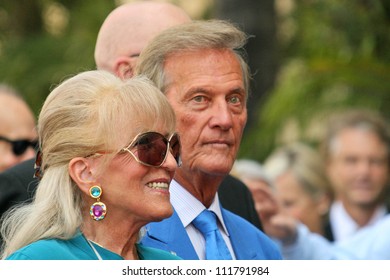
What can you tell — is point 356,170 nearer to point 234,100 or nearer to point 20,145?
point 20,145

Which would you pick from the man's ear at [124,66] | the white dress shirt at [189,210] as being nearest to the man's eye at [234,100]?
the white dress shirt at [189,210]

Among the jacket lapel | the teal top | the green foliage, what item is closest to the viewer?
the teal top

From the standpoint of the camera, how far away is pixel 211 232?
4.50 m

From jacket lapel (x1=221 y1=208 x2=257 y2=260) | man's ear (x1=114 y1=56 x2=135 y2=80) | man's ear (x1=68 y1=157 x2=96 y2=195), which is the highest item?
man's ear (x1=68 y1=157 x2=96 y2=195)

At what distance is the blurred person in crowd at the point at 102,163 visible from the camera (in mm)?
3676

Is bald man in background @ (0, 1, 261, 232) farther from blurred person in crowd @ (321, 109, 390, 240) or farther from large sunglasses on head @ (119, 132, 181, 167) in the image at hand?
blurred person in crowd @ (321, 109, 390, 240)

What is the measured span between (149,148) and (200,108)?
0.82m

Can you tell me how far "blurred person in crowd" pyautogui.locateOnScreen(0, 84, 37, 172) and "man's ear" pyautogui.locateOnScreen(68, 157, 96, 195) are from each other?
107 inches

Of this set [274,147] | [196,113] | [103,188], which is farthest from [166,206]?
[274,147]

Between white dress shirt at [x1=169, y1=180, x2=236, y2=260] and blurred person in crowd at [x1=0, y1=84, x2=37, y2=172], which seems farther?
blurred person in crowd at [x1=0, y1=84, x2=37, y2=172]

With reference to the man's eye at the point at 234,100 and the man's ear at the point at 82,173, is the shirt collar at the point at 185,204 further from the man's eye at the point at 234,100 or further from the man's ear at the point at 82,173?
the man's ear at the point at 82,173

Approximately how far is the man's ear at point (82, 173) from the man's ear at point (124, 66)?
1.63 m

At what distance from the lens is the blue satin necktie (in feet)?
14.6

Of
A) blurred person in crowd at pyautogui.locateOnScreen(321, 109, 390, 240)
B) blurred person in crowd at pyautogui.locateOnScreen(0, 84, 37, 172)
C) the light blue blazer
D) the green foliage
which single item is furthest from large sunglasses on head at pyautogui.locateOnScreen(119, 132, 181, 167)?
the green foliage
